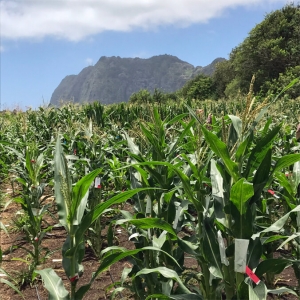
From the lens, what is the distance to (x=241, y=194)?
1.51 meters

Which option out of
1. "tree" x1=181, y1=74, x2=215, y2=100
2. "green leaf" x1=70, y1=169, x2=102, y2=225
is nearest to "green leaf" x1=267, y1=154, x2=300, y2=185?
"green leaf" x1=70, y1=169, x2=102, y2=225

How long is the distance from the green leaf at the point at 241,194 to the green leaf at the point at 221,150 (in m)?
0.10

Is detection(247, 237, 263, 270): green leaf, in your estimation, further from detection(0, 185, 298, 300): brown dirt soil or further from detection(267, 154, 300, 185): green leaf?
detection(0, 185, 298, 300): brown dirt soil

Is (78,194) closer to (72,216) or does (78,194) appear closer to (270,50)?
(72,216)

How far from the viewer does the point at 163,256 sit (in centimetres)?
227

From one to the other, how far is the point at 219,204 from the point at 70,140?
4.13 metres

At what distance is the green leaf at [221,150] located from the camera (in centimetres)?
151

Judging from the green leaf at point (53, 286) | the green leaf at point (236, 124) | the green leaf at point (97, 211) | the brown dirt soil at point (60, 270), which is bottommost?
the brown dirt soil at point (60, 270)

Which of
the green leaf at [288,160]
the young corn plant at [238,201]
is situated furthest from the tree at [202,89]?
the green leaf at [288,160]

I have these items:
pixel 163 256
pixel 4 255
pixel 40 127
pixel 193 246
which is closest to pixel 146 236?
pixel 163 256

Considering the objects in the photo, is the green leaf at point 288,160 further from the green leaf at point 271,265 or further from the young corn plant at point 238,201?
the green leaf at point 271,265

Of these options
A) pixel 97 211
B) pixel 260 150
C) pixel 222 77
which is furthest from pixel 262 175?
pixel 222 77

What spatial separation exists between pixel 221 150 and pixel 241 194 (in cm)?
20

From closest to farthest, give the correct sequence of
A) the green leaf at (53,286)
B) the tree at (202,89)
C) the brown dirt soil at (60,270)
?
the green leaf at (53,286), the brown dirt soil at (60,270), the tree at (202,89)
